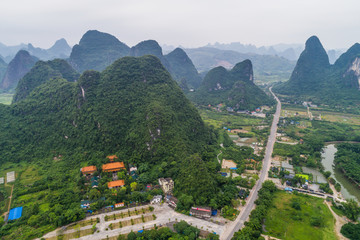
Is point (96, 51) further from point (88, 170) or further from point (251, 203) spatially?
point (251, 203)

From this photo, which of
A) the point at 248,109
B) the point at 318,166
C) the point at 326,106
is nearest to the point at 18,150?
the point at 318,166

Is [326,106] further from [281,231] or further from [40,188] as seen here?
[40,188]

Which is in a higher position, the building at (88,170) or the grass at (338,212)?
the building at (88,170)

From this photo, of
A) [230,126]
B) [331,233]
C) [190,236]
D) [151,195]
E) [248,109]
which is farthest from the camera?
[248,109]

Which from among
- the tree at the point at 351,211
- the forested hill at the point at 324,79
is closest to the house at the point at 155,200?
the tree at the point at 351,211

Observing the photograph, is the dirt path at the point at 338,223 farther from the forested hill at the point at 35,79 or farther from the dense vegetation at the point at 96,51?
the dense vegetation at the point at 96,51

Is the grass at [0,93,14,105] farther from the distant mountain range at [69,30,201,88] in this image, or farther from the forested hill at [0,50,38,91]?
the distant mountain range at [69,30,201,88]

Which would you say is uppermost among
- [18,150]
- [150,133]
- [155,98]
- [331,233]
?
[155,98]
